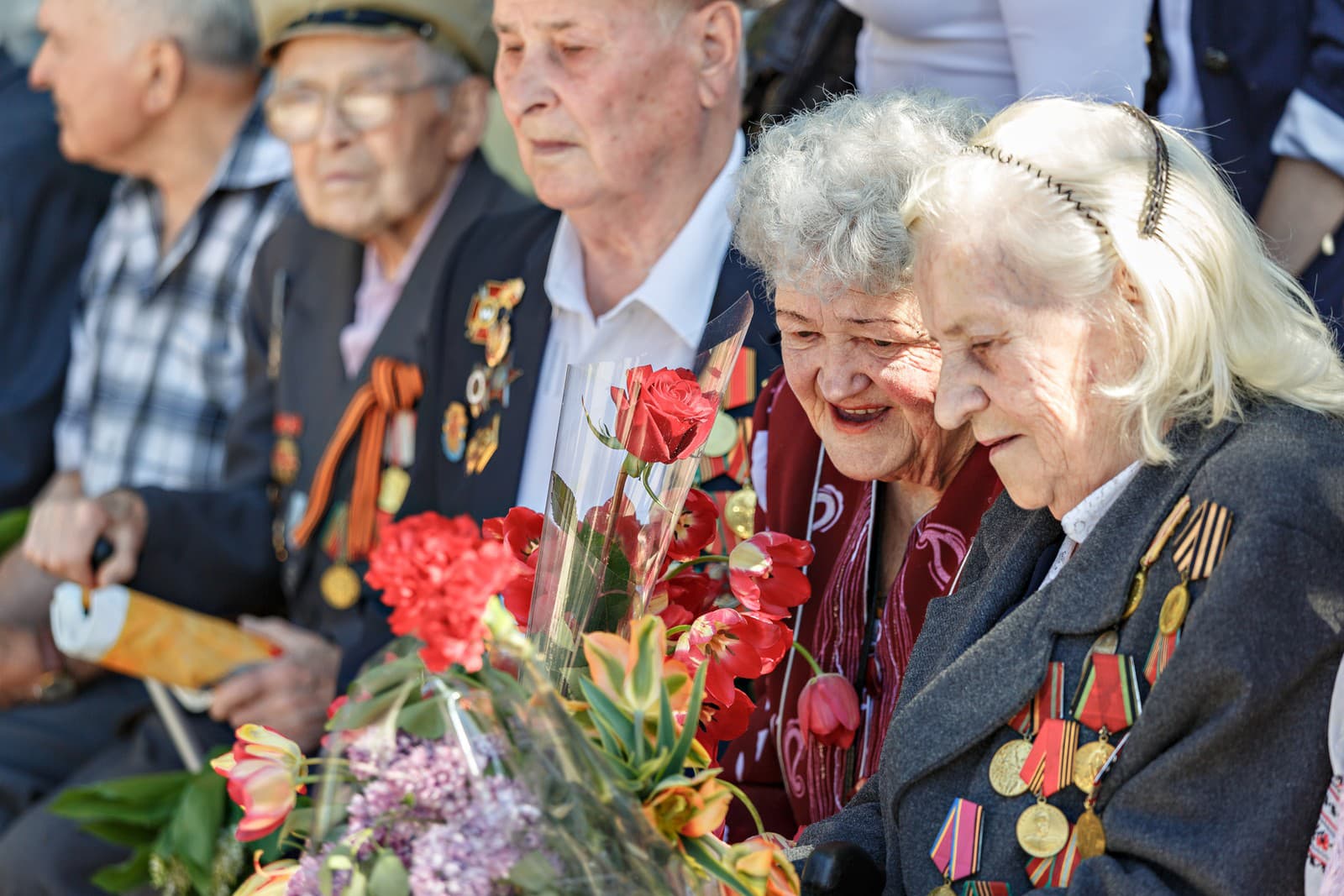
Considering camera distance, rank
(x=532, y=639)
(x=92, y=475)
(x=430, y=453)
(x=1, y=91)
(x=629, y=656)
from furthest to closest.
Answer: (x=1, y=91) < (x=92, y=475) < (x=430, y=453) < (x=532, y=639) < (x=629, y=656)

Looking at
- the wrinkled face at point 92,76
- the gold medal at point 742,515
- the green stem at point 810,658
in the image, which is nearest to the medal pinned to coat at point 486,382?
the gold medal at point 742,515

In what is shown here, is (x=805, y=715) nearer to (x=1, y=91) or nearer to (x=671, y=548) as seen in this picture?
(x=671, y=548)

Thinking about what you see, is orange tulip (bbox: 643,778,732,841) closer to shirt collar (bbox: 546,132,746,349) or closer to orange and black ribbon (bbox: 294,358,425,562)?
shirt collar (bbox: 546,132,746,349)

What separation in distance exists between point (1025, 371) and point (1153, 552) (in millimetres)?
235

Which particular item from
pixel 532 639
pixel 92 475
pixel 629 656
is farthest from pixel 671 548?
pixel 92 475

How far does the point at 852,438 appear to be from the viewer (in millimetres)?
2199

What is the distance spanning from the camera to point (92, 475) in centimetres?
439

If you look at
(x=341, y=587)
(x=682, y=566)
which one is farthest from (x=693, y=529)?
(x=341, y=587)

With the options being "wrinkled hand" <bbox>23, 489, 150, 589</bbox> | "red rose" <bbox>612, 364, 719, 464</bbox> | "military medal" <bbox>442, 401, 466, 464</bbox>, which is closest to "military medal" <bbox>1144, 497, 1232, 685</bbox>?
"red rose" <bbox>612, 364, 719, 464</bbox>

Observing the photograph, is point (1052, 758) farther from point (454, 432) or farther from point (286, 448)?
point (286, 448)

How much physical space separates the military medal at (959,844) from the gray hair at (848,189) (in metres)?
0.69

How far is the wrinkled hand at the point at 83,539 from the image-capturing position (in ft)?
11.9

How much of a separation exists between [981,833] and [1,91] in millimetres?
4338

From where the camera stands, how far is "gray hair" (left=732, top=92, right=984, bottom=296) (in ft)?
6.71
